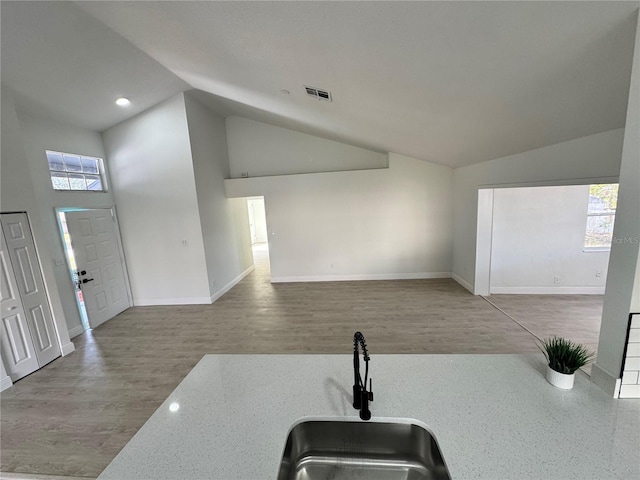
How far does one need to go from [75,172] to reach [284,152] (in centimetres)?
373

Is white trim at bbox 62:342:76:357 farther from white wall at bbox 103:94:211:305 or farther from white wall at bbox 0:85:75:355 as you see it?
white wall at bbox 103:94:211:305

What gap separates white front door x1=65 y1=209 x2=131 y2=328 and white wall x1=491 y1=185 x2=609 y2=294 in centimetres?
668

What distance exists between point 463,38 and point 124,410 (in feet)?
12.6

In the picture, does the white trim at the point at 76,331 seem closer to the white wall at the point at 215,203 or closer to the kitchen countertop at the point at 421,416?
the white wall at the point at 215,203

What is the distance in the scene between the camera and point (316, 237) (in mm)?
5930

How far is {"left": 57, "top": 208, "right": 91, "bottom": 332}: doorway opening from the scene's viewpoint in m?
3.81

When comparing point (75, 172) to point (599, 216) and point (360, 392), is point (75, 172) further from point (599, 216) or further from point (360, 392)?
point (599, 216)

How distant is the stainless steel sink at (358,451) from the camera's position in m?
1.11

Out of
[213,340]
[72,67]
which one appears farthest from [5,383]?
[72,67]

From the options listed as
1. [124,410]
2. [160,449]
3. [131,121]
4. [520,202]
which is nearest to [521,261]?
[520,202]

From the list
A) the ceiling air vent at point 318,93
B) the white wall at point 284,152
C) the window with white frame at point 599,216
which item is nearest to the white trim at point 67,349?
the white wall at point 284,152

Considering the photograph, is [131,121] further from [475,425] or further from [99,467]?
[475,425]

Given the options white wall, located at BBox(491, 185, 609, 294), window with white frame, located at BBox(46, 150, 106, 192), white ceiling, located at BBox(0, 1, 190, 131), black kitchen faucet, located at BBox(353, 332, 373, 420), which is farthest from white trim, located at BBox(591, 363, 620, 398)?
window with white frame, located at BBox(46, 150, 106, 192)

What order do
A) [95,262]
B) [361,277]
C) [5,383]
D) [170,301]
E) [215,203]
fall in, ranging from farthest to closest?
[361,277]
[215,203]
[170,301]
[95,262]
[5,383]
